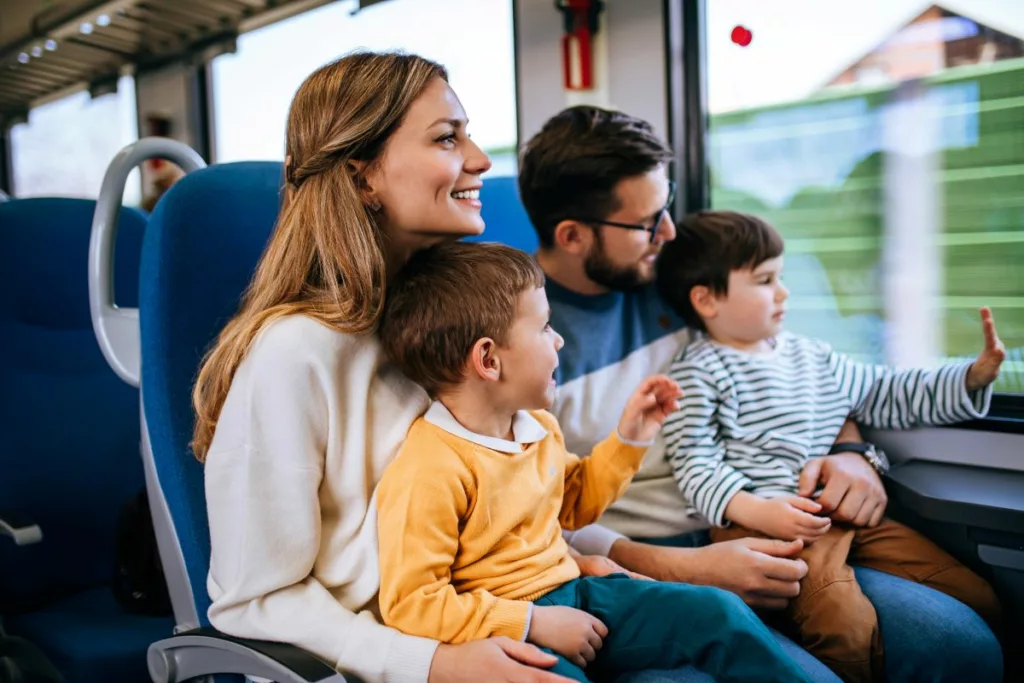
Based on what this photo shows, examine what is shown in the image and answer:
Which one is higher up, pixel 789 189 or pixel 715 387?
pixel 789 189

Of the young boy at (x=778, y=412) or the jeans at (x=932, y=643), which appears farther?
the young boy at (x=778, y=412)

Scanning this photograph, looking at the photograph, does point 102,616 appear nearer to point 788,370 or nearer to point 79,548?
point 79,548

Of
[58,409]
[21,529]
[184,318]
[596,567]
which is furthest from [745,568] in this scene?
[58,409]

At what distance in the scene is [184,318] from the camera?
3.89 ft

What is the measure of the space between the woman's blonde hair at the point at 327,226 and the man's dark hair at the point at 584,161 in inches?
23.9

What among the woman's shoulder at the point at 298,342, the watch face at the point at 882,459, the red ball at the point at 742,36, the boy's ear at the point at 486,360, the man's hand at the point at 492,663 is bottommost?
the man's hand at the point at 492,663

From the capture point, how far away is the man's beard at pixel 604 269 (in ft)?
5.73

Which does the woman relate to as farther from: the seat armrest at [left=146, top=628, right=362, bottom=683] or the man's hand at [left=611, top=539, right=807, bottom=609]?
Answer: the man's hand at [left=611, top=539, right=807, bottom=609]

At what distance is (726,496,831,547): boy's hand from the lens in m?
1.48

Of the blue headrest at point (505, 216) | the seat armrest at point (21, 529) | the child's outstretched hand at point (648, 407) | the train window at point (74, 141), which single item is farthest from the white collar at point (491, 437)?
the train window at point (74, 141)

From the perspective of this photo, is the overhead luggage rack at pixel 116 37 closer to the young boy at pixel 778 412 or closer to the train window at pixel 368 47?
the train window at pixel 368 47

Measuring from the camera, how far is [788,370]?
170 cm

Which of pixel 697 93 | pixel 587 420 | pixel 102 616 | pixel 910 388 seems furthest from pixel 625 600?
pixel 697 93

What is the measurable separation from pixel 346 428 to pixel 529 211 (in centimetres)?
89
